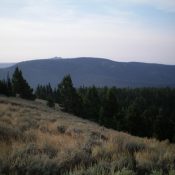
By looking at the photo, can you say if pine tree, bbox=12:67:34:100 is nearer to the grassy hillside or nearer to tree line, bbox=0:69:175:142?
tree line, bbox=0:69:175:142

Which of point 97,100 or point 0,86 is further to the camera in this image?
point 97,100

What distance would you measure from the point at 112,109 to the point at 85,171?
153 feet

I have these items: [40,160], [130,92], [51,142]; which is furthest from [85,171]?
[130,92]

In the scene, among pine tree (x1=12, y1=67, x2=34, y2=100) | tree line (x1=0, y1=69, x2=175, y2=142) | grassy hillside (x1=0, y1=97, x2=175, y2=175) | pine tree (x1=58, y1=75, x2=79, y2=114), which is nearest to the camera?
grassy hillside (x1=0, y1=97, x2=175, y2=175)

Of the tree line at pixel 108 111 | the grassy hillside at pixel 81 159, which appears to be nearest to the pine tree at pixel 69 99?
the tree line at pixel 108 111

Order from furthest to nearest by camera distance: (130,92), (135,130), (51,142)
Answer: (130,92) → (135,130) → (51,142)

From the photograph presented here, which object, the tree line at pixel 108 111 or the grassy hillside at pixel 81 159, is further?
the tree line at pixel 108 111

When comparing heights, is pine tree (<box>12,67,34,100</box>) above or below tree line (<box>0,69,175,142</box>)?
above

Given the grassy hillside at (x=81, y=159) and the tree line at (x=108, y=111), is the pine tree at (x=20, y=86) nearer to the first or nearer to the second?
the tree line at (x=108, y=111)

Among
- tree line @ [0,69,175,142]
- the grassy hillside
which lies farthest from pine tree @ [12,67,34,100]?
the grassy hillside

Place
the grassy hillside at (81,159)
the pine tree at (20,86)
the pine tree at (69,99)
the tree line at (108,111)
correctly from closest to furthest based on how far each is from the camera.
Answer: the grassy hillside at (81,159) < the tree line at (108,111) < the pine tree at (69,99) < the pine tree at (20,86)

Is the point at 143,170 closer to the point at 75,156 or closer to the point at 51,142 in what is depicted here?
the point at 75,156

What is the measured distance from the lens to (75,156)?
772cm

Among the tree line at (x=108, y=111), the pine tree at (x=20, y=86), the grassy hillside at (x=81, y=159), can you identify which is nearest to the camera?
the grassy hillside at (x=81, y=159)
